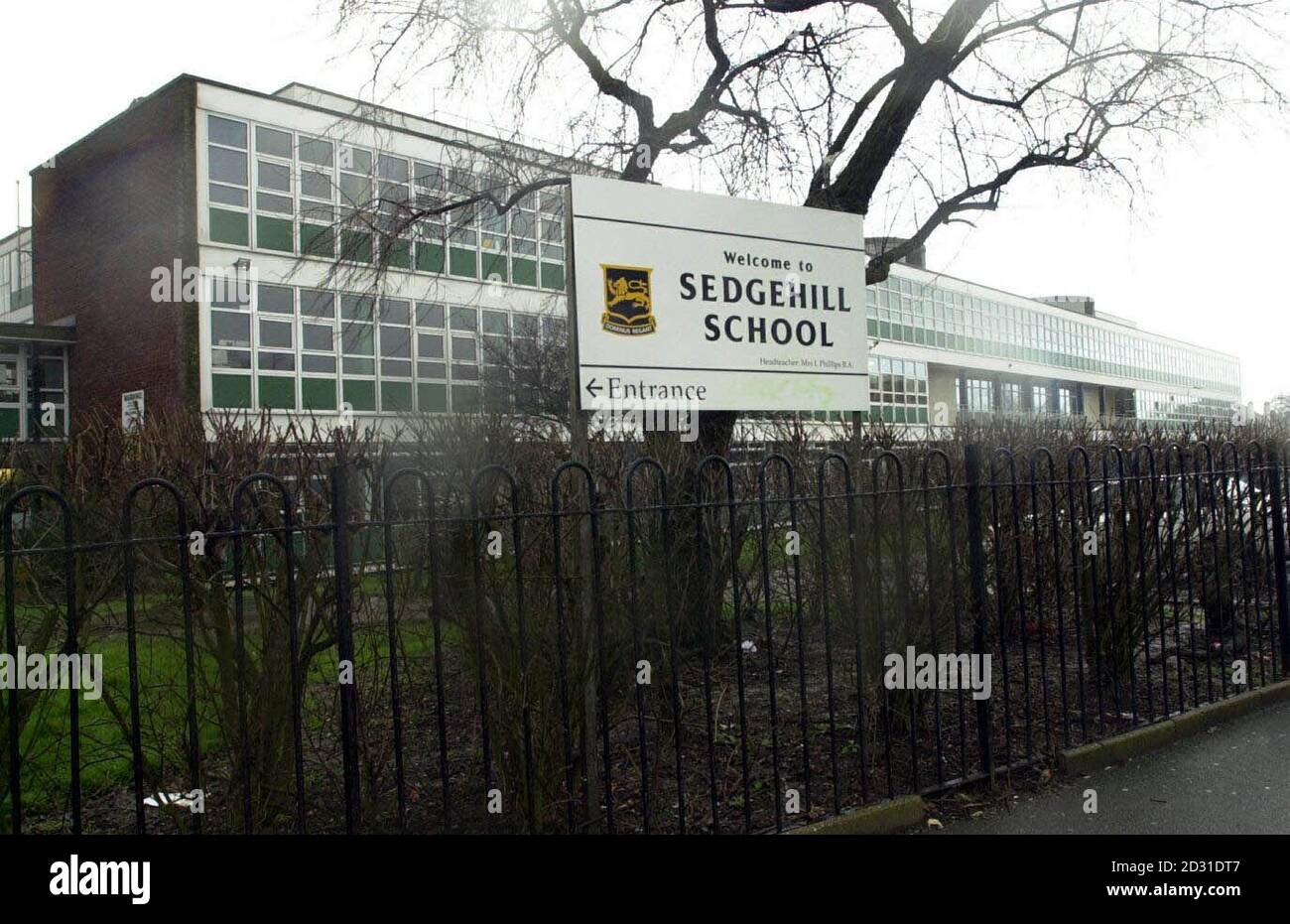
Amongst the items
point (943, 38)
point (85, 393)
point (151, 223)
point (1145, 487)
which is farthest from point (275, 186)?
point (1145, 487)

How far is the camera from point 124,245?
2608 cm

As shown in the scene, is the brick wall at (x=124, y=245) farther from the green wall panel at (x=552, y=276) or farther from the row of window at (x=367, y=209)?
the green wall panel at (x=552, y=276)

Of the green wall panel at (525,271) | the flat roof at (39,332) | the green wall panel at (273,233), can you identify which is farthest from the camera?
the green wall panel at (525,271)

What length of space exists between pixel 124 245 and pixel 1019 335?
48822mm

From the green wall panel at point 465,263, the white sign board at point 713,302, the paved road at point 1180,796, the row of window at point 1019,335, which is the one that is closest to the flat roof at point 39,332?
the green wall panel at point 465,263

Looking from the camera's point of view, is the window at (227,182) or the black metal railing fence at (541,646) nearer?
the black metal railing fence at (541,646)

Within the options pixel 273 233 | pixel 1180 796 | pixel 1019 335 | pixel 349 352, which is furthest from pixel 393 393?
pixel 1019 335

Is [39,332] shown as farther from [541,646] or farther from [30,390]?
[541,646]

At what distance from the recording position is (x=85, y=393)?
90.5 ft

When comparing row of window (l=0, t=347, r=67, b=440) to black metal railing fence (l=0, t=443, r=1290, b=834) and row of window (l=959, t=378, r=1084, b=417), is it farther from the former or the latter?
row of window (l=959, t=378, r=1084, b=417)

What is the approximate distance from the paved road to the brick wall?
20.6 meters

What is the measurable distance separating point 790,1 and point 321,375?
1799cm

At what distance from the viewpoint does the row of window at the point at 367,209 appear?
1020 centimetres

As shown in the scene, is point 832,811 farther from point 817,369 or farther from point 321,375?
point 321,375
